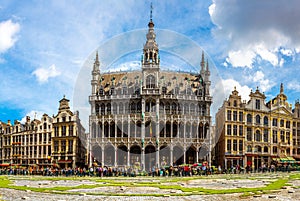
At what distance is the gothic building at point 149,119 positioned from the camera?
7331 centimetres

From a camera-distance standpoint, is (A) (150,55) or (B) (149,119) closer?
(B) (149,119)

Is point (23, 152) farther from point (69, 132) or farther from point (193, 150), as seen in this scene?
point (193, 150)

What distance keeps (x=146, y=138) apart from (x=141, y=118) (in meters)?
4.17

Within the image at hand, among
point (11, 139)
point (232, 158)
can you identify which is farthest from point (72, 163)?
point (232, 158)

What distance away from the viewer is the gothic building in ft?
241

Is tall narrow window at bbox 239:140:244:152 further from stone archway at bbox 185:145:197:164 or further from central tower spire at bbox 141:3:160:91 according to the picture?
central tower spire at bbox 141:3:160:91

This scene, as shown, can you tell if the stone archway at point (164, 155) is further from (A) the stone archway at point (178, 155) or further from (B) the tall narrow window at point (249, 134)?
(B) the tall narrow window at point (249, 134)

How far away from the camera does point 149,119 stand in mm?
73750

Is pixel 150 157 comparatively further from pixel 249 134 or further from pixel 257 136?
pixel 257 136

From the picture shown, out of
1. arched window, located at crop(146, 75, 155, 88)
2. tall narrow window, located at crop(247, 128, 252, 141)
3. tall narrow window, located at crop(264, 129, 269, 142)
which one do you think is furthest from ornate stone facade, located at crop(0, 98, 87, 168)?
tall narrow window, located at crop(264, 129, 269, 142)

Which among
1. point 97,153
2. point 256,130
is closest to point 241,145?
point 256,130

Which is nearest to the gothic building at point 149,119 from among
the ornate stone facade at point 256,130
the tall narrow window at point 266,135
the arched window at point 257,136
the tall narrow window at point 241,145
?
the ornate stone facade at point 256,130

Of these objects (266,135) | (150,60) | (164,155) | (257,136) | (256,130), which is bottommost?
(164,155)

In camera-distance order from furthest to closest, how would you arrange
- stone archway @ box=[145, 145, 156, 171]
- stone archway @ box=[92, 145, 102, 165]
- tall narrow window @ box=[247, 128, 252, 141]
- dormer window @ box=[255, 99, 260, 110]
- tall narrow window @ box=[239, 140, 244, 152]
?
dormer window @ box=[255, 99, 260, 110], tall narrow window @ box=[247, 128, 252, 141], tall narrow window @ box=[239, 140, 244, 152], stone archway @ box=[92, 145, 102, 165], stone archway @ box=[145, 145, 156, 171]
